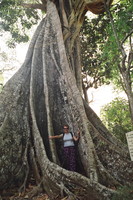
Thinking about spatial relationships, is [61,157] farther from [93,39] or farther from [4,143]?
[93,39]

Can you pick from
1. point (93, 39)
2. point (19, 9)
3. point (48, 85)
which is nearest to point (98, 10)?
point (93, 39)

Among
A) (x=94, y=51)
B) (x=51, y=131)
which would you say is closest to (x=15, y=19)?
(x=94, y=51)

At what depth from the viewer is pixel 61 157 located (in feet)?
12.9

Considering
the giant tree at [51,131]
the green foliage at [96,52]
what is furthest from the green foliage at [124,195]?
the green foliage at [96,52]

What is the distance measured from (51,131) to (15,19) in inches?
237

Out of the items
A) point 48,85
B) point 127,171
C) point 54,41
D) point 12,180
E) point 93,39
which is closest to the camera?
point 127,171

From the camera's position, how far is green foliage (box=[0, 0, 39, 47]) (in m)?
7.16

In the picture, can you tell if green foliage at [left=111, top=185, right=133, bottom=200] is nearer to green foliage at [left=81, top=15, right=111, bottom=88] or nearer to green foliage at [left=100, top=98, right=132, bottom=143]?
green foliage at [left=100, top=98, right=132, bottom=143]

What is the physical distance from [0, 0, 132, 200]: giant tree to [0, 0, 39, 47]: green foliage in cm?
195

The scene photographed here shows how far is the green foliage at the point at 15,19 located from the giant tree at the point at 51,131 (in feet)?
6.38

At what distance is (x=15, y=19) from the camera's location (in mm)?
8000

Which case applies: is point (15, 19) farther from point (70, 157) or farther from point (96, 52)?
point (70, 157)

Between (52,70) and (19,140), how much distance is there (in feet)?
7.15

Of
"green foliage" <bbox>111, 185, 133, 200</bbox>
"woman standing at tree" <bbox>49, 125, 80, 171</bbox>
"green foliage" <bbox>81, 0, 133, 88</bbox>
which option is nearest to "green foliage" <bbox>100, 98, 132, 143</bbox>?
"green foliage" <bbox>81, 0, 133, 88</bbox>
